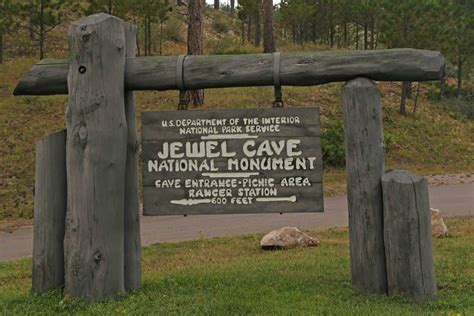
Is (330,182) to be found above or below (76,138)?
below

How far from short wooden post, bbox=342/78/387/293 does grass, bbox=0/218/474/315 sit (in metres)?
0.23

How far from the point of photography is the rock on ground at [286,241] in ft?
27.1

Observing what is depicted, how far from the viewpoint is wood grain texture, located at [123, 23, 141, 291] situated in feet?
17.7

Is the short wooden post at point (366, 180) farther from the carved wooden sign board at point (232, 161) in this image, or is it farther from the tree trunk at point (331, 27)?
the tree trunk at point (331, 27)

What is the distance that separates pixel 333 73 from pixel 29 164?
477 inches

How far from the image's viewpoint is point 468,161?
2023 centimetres

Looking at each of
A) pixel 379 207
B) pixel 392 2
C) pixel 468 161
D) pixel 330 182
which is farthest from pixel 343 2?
pixel 379 207

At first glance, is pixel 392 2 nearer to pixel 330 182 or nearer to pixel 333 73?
pixel 330 182

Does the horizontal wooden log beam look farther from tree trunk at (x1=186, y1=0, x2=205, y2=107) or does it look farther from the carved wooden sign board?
tree trunk at (x1=186, y1=0, x2=205, y2=107)

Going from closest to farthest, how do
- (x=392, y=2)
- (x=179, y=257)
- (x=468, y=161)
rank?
(x=179, y=257), (x=468, y=161), (x=392, y=2)

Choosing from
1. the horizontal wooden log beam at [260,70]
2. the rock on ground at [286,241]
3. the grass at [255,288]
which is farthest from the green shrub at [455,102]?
the horizontal wooden log beam at [260,70]

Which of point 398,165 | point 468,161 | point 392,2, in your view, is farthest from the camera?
point 392,2

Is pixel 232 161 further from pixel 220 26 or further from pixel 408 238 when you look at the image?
pixel 220 26

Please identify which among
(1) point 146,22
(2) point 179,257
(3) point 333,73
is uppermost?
(1) point 146,22
